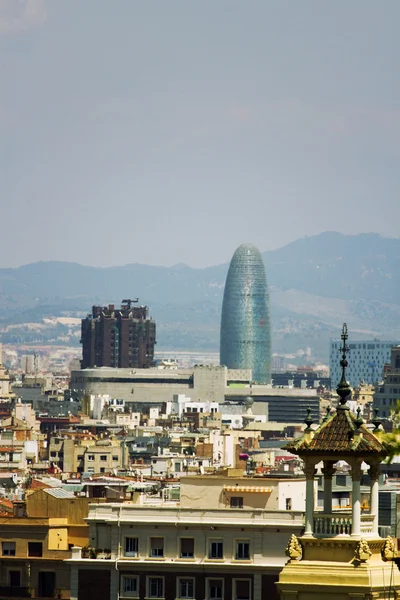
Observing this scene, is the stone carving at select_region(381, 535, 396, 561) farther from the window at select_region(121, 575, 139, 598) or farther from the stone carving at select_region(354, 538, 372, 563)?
the window at select_region(121, 575, 139, 598)

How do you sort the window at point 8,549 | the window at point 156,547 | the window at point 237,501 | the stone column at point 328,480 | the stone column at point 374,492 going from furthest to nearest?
the window at point 8,549
the window at point 237,501
the window at point 156,547
the stone column at point 328,480
the stone column at point 374,492

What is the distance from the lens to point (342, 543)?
1174 inches

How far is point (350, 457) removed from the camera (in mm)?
30266

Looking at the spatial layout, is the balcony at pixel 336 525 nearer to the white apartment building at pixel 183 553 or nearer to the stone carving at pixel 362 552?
the stone carving at pixel 362 552

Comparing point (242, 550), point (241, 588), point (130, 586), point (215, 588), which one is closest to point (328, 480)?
point (241, 588)

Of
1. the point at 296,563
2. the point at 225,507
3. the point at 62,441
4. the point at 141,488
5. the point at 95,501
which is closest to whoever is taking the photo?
the point at 296,563

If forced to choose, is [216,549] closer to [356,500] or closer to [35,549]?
[35,549]

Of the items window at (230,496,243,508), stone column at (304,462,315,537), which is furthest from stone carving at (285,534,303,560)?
window at (230,496,243,508)

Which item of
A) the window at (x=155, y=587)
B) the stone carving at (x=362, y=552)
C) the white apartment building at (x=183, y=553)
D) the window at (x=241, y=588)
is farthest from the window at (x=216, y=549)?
the stone carving at (x=362, y=552)

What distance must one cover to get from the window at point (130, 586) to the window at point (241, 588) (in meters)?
1.80

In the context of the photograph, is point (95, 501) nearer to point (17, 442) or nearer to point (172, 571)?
point (172, 571)

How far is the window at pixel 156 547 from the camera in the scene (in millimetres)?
49500

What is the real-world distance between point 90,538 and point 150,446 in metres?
122

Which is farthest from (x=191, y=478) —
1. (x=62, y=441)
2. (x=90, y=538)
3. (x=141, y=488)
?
(x=62, y=441)
